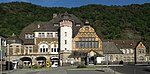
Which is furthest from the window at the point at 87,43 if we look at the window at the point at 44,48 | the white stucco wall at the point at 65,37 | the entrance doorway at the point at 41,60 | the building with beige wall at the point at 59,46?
the entrance doorway at the point at 41,60

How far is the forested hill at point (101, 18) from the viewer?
512ft

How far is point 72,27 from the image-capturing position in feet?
305

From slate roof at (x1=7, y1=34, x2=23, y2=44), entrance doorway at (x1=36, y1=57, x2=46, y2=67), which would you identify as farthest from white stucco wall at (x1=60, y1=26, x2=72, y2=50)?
slate roof at (x1=7, y1=34, x2=23, y2=44)

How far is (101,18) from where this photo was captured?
7082 inches

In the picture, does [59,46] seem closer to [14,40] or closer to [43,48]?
[43,48]

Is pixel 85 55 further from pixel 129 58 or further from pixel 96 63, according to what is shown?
pixel 129 58

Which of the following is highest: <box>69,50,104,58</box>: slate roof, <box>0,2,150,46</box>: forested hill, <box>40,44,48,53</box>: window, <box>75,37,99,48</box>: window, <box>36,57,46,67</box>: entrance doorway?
<box>0,2,150,46</box>: forested hill

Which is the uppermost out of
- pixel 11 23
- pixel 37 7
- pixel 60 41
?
pixel 37 7

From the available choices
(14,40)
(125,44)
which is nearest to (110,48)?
(125,44)

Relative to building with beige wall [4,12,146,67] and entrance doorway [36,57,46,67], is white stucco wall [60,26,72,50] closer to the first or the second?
building with beige wall [4,12,146,67]

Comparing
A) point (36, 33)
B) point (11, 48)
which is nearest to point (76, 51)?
point (36, 33)

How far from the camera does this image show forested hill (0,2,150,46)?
512 ft

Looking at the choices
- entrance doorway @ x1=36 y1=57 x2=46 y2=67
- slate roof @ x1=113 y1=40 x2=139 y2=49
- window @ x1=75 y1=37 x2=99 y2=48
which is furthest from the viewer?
slate roof @ x1=113 y1=40 x2=139 y2=49

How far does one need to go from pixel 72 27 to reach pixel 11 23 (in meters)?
63.6
